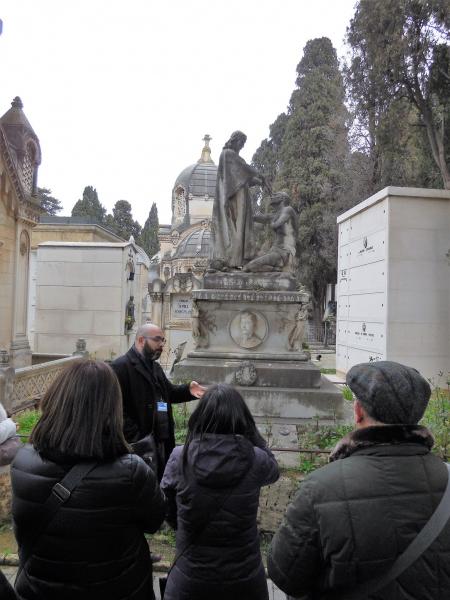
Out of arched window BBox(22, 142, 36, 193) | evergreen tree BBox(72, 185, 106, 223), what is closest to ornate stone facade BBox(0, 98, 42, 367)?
arched window BBox(22, 142, 36, 193)

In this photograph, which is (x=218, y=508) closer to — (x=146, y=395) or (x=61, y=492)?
(x=61, y=492)

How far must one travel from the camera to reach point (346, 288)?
1357cm

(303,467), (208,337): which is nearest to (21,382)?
(208,337)

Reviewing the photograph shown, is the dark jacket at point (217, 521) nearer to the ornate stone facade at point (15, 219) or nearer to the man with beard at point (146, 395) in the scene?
the man with beard at point (146, 395)

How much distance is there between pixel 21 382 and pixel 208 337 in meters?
3.92

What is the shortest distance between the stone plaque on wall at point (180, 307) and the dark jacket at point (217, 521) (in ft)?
62.6

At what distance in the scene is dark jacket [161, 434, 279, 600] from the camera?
2191 mm

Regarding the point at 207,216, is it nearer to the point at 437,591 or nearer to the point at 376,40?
the point at 376,40

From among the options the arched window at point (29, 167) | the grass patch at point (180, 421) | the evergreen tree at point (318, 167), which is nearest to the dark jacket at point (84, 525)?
the grass patch at point (180, 421)

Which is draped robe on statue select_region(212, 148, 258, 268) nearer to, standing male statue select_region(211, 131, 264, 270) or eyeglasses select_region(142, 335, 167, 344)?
standing male statue select_region(211, 131, 264, 270)

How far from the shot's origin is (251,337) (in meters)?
7.96

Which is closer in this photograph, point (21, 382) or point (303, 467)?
point (303, 467)

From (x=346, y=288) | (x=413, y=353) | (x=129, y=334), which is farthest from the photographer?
(x=129, y=334)

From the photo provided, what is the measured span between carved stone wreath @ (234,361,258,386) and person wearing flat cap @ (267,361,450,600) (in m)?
5.73
